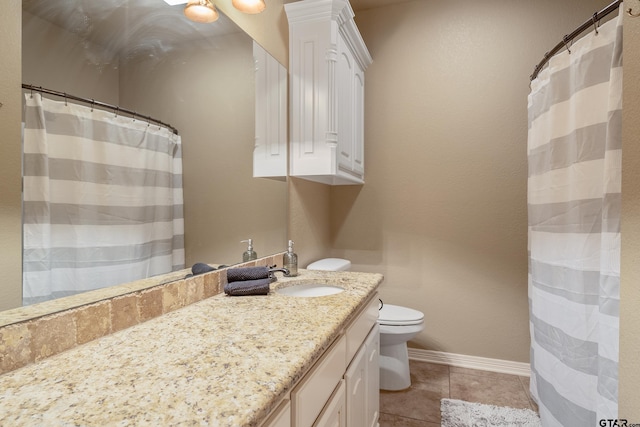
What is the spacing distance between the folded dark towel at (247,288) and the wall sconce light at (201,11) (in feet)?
3.36

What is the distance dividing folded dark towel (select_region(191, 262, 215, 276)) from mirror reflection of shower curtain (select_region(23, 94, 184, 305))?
0.10 meters

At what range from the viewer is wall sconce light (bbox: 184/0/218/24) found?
121cm

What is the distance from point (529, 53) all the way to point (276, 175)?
2.06 m

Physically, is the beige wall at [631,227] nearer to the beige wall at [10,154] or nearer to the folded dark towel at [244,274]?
the folded dark towel at [244,274]

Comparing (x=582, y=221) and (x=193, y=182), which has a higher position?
(x=193, y=182)

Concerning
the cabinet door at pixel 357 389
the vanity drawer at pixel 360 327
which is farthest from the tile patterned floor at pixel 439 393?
the vanity drawer at pixel 360 327

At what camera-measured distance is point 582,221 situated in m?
1.38

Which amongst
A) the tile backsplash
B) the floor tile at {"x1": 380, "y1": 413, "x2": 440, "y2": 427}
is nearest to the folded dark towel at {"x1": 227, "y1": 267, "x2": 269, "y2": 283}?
the tile backsplash

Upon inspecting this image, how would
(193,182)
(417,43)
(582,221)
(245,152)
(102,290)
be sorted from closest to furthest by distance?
(102,290) < (193,182) < (582,221) < (245,152) < (417,43)

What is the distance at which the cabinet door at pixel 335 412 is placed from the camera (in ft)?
2.93

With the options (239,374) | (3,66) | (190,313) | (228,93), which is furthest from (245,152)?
(239,374)

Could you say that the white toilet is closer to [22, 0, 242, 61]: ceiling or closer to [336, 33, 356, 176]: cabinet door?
[336, 33, 356, 176]: cabinet door

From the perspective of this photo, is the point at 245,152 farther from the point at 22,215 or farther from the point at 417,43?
the point at 417,43

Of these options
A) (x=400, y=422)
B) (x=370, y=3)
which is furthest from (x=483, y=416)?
(x=370, y=3)
